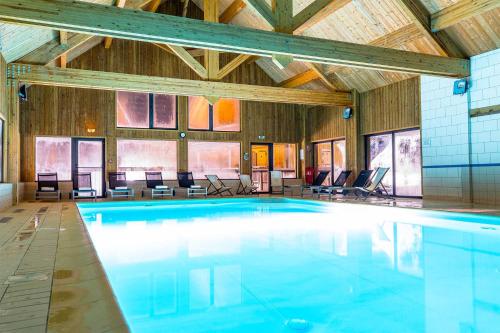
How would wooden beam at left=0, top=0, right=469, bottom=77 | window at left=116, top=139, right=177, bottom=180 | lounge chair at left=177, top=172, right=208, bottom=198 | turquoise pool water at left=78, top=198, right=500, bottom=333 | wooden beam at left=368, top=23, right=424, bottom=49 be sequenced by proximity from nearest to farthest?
turquoise pool water at left=78, top=198, right=500, bottom=333 → wooden beam at left=0, top=0, right=469, bottom=77 → wooden beam at left=368, top=23, right=424, bottom=49 → lounge chair at left=177, top=172, right=208, bottom=198 → window at left=116, top=139, right=177, bottom=180

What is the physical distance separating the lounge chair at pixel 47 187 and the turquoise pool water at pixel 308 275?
5.06 meters

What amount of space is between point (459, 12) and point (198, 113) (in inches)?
321

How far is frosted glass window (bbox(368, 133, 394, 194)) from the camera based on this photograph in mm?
10898

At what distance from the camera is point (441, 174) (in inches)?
350

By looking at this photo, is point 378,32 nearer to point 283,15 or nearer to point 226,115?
point 283,15

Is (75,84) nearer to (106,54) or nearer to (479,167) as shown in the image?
(106,54)

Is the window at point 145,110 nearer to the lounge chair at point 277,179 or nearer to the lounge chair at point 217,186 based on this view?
the lounge chair at point 217,186

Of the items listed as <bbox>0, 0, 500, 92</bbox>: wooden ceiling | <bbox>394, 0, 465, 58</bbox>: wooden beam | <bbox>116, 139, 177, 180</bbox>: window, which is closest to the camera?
<bbox>0, 0, 500, 92</bbox>: wooden ceiling

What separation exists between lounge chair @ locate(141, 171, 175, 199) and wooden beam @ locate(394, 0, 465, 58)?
772 cm

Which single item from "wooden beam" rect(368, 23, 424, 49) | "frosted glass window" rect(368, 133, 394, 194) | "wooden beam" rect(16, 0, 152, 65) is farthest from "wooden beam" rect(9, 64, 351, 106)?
"wooden beam" rect(368, 23, 424, 49)

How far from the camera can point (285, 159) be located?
14.3 m

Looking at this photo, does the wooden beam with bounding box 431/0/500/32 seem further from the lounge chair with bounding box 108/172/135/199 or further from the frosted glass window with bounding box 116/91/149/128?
the lounge chair with bounding box 108/172/135/199

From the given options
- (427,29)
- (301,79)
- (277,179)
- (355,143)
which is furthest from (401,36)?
(277,179)

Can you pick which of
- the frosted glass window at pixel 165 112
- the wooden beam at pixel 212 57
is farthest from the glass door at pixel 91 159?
the wooden beam at pixel 212 57
